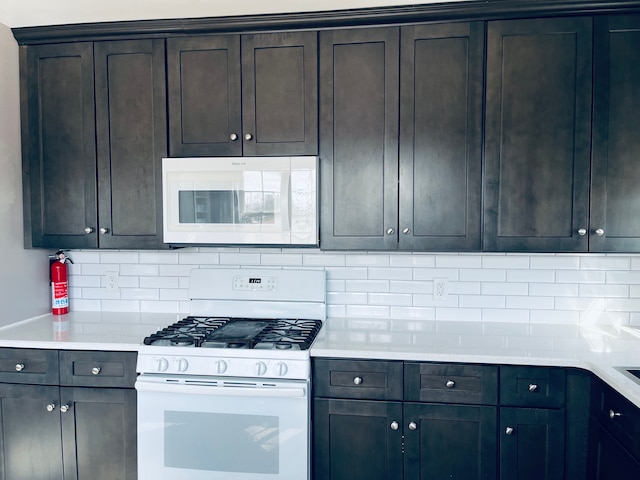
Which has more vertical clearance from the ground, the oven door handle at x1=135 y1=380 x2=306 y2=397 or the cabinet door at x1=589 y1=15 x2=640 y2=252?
the cabinet door at x1=589 y1=15 x2=640 y2=252

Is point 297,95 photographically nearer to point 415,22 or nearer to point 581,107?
point 415,22

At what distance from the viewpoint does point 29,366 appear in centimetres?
211

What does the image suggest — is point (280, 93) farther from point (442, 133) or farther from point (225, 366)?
point (225, 366)

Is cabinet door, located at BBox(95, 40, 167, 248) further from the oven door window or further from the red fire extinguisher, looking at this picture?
the oven door window

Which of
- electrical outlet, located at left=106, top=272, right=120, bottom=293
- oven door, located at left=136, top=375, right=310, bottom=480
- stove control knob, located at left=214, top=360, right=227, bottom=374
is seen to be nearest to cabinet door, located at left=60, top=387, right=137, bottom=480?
oven door, located at left=136, top=375, right=310, bottom=480

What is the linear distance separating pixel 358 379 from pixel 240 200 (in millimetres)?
972

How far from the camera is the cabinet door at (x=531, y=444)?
184 cm

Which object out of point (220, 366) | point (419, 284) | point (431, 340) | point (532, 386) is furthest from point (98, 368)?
point (532, 386)

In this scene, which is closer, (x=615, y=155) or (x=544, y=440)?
(x=544, y=440)

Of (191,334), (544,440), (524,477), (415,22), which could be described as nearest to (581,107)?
(415,22)

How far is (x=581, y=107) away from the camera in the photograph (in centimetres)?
205

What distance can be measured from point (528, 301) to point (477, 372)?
2.34ft

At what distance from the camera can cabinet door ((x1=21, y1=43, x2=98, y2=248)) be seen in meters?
2.37

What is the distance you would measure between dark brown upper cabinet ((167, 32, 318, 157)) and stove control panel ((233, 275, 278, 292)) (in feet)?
2.16
